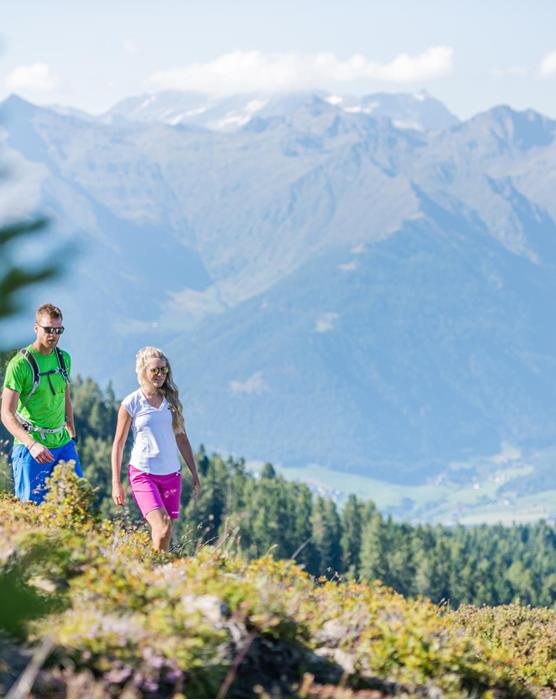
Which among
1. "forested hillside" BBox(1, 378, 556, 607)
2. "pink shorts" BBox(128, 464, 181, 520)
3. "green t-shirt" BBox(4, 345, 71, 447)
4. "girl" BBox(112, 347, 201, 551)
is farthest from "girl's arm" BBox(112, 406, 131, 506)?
"forested hillside" BBox(1, 378, 556, 607)

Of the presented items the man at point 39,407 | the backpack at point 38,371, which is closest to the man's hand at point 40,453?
A: the man at point 39,407

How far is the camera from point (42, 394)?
12.5m

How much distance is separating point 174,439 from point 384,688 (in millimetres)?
5000

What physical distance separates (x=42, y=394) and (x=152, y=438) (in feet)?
4.01

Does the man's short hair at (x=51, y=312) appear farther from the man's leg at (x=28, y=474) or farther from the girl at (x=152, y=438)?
the man's leg at (x=28, y=474)

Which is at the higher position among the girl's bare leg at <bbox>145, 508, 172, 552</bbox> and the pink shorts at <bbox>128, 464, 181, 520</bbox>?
the pink shorts at <bbox>128, 464, 181, 520</bbox>

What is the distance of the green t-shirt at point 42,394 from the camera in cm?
1217

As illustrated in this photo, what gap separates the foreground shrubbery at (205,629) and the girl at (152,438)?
201 centimetres

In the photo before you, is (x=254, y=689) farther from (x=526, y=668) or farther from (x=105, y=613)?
(x=526, y=668)

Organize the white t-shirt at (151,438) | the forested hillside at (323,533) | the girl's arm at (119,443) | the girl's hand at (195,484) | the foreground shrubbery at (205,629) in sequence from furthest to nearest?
the forested hillside at (323,533) < the girl's hand at (195,484) < the white t-shirt at (151,438) < the girl's arm at (119,443) < the foreground shrubbery at (205,629)

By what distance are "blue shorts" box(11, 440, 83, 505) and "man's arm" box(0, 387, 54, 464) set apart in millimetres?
391

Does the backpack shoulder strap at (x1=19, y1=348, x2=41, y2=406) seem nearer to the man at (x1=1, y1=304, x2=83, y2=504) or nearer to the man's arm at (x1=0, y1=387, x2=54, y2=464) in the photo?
the man at (x1=1, y1=304, x2=83, y2=504)

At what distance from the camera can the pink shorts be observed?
1255cm

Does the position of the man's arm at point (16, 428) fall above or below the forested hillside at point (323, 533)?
below
